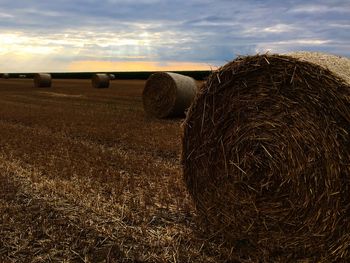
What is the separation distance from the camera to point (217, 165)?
17.9 feet

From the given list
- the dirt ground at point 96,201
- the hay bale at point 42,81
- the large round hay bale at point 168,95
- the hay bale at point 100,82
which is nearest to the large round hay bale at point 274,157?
the dirt ground at point 96,201

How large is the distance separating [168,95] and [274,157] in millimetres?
11210

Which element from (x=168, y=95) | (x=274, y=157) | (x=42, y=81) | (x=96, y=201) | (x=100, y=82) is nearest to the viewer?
(x=274, y=157)

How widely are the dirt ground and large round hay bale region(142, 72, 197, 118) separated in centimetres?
396

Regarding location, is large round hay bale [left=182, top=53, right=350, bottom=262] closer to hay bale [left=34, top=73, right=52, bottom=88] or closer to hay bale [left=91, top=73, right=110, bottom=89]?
hay bale [left=91, top=73, right=110, bottom=89]

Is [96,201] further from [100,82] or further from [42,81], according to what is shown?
[42,81]

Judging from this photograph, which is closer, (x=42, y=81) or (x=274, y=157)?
(x=274, y=157)

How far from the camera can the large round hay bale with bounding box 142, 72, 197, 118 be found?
1573cm

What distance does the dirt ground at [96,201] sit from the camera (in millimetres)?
4926

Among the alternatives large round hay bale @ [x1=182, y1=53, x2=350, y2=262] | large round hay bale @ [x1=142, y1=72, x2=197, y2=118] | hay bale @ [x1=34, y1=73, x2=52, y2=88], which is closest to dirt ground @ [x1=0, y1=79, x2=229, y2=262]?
large round hay bale @ [x1=182, y1=53, x2=350, y2=262]

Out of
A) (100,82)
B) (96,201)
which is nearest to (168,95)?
(96,201)

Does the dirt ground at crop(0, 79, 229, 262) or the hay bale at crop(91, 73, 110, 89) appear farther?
the hay bale at crop(91, 73, 110, 89)

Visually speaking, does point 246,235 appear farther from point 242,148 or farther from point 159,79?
point 159,79

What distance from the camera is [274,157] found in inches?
195
